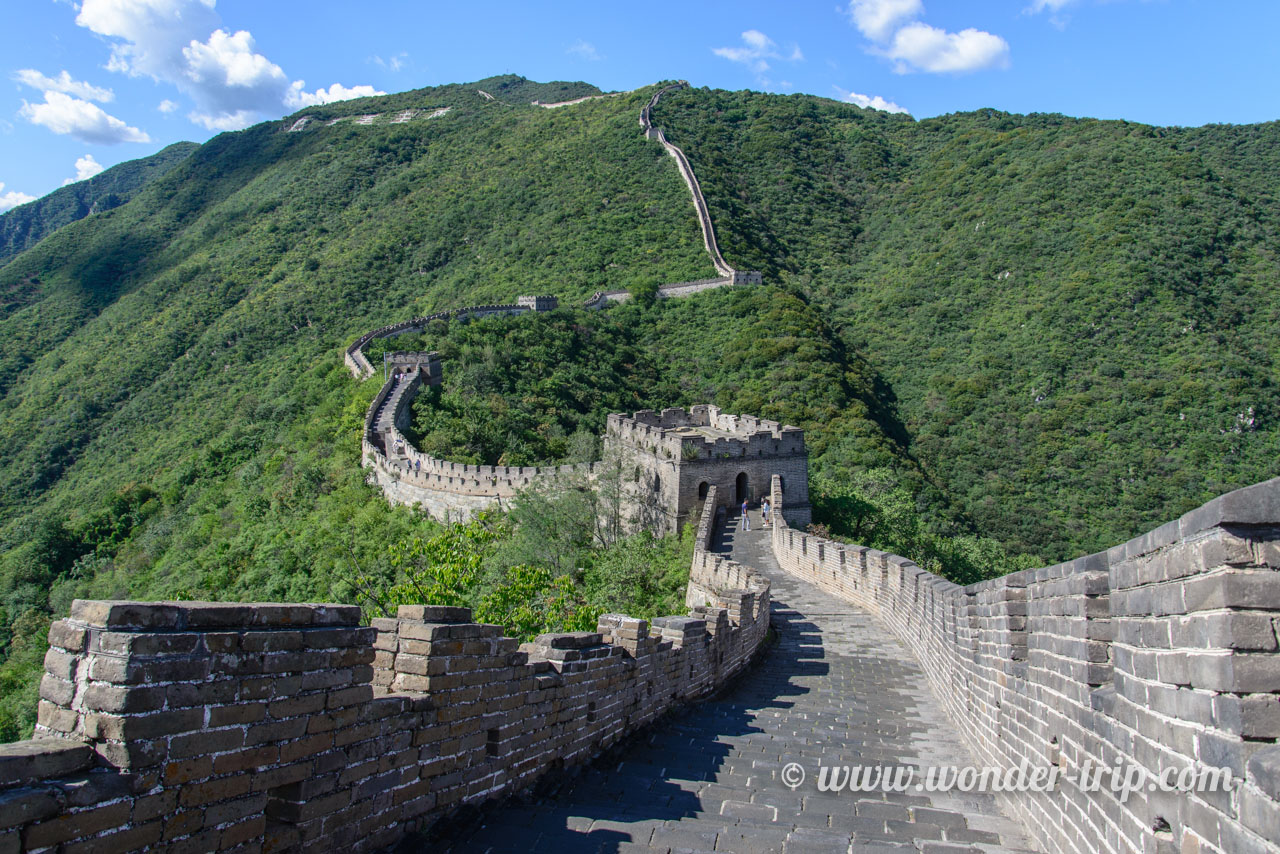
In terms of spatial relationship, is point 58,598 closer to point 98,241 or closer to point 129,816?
point 129,816

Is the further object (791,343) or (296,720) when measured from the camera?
(791,343)

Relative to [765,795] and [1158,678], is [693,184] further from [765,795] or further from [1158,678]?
[1158,678]

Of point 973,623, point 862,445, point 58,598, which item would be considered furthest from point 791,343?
point 973,623

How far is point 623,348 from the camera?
156 ft

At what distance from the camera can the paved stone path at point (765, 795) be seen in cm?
→ 408

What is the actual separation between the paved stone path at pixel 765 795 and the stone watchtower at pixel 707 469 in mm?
12185

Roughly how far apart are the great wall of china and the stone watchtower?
15212 millimetres

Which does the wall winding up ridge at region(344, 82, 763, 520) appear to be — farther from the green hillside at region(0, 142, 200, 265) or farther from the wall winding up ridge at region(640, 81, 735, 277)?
the green hillside at region(0, 142, 200, 265)

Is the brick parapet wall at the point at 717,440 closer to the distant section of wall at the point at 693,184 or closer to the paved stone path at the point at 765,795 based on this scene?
the paved stone path at the point at 765,795

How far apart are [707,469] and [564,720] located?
669 inches

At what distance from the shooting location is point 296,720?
3.19 m

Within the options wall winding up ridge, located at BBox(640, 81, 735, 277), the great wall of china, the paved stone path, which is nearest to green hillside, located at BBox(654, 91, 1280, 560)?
wall winding up ridge, located at BBox(640, 81, 735, 277)

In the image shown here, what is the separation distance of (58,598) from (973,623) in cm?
3585

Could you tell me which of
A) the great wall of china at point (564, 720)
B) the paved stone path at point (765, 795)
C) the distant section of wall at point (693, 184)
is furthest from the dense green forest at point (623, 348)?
the great wall of china at point (564, 720)
